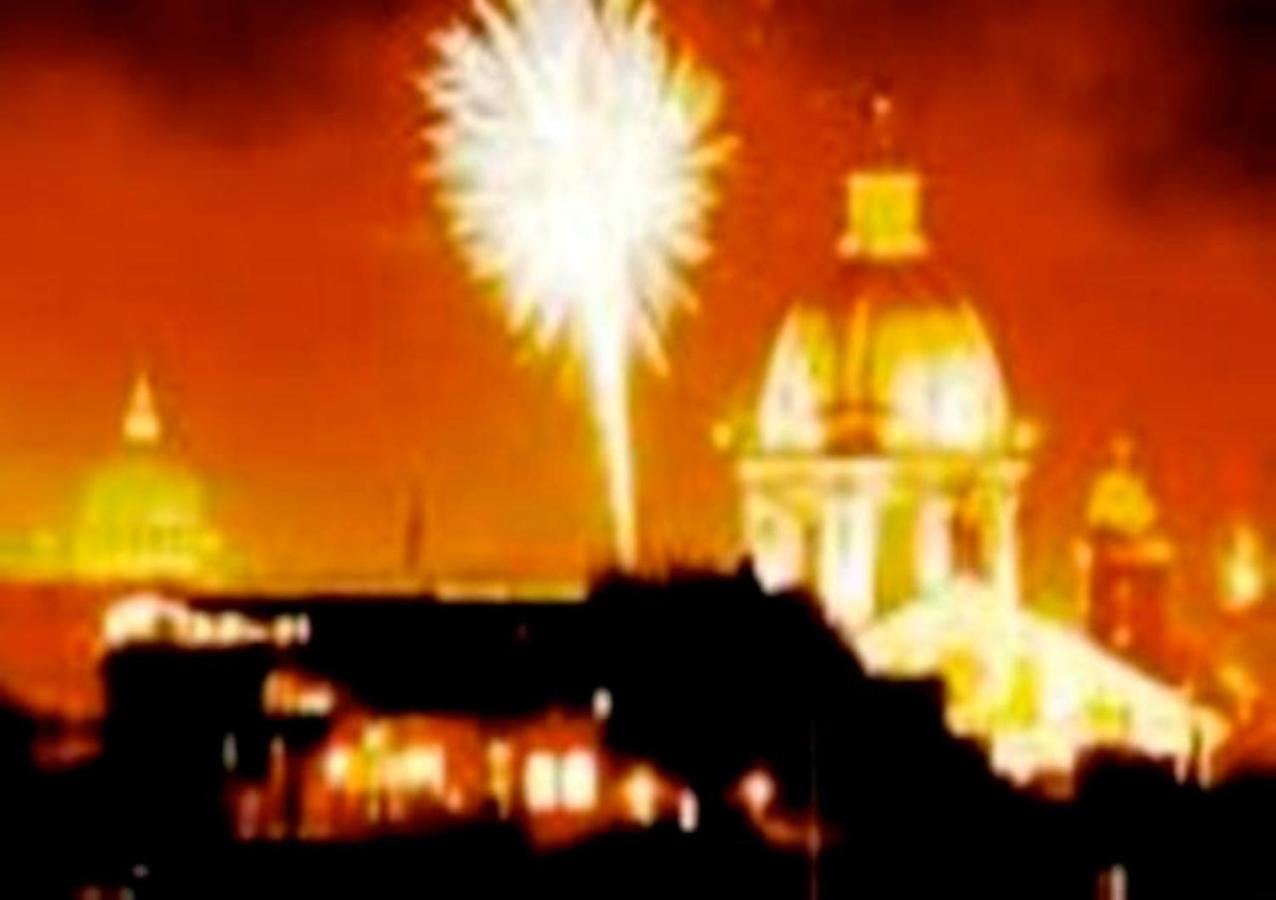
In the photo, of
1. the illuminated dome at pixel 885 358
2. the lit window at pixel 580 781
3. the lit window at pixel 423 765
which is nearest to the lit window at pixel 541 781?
the lit window at pixel 580 781

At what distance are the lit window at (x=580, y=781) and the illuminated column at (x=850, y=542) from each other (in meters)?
43.9

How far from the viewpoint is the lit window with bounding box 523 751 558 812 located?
5212 cm

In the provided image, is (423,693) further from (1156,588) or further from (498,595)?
(1156,588)

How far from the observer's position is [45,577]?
83.1m

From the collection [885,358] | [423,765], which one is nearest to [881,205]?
[885,358]

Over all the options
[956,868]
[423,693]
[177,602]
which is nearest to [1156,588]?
[177,602]

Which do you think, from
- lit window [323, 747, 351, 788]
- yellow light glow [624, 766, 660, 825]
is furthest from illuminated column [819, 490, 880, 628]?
yellow light glow [624, 766, 660, 825]

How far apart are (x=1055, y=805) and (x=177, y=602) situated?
1618 centimetres

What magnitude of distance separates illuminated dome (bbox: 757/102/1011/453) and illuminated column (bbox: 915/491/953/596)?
89cm

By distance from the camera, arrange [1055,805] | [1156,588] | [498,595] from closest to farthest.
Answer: [1055,805] < [498,595] < [1156,588]

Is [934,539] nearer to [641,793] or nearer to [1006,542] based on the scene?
[1006,542]

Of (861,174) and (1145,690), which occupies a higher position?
(861,174)

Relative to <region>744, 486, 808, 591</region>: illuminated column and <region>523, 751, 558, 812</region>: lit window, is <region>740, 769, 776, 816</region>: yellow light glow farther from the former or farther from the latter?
<region>744, 486, 808, 591</region>: illuminated column

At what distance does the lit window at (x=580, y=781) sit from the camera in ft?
169
